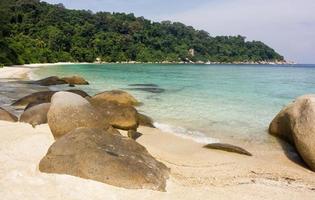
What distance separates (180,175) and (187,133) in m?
4.00

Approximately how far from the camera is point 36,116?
360 inches

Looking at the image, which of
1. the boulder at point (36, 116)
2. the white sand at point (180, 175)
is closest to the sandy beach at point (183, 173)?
the white sand at point (180, 175)

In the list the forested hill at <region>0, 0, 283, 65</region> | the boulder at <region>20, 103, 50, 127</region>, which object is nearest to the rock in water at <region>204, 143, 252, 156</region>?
the boulder at <region>20, 103, 50, 127</region>

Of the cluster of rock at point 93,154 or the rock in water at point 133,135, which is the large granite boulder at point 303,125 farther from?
the rock in water at point 133,135

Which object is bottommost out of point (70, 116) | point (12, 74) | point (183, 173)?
point (12, 74)

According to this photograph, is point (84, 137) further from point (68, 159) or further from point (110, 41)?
point (110, 41)

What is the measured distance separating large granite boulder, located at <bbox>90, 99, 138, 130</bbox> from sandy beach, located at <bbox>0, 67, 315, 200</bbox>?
0.51 meters

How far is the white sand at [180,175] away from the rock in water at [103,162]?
5.6 inches

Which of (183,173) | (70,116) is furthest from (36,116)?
(183,173)

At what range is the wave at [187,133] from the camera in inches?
362

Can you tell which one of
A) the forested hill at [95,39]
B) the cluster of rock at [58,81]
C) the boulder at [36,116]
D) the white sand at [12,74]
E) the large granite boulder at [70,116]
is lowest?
the white sand at [12,74]

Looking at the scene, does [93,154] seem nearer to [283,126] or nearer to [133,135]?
[133,135]

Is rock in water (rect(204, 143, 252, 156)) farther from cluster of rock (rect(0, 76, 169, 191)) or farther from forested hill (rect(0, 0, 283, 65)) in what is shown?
forested hill (rect(0, 0, 283, 65))

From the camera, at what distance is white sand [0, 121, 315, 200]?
4.67m
